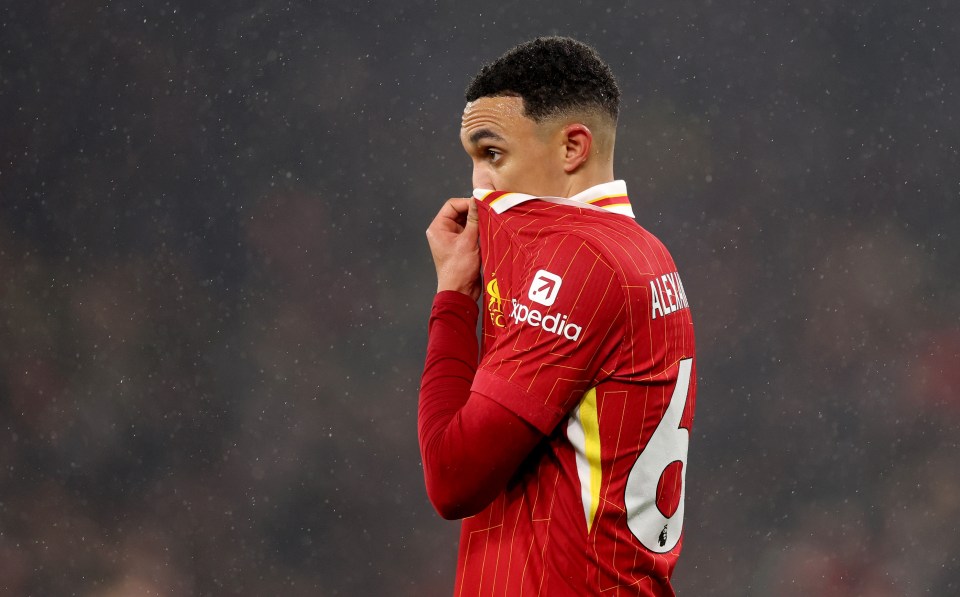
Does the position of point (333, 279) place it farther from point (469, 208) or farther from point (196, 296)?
point (469, 208)

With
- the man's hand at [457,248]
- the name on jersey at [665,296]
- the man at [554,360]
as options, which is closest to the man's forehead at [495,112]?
the man at [554,360]

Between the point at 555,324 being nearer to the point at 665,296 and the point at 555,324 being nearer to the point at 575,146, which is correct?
the point at 665,296

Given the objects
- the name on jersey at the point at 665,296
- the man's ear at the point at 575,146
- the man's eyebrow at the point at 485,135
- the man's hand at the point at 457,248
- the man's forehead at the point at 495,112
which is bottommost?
the name on jersey at the point at 665,296

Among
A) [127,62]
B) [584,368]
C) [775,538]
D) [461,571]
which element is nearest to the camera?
[584,368]

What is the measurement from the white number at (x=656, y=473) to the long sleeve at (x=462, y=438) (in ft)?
0.54

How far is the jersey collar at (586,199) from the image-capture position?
1.39m

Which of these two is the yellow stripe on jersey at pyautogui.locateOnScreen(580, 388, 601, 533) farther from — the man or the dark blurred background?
the dark blurred background

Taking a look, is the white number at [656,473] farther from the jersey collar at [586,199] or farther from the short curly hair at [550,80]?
the short curly hair at [550,80]

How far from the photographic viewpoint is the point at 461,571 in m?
1.39

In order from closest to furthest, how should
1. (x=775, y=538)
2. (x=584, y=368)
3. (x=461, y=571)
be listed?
(x=584, y=368), (x=461, y=571), (x=775, y=538)

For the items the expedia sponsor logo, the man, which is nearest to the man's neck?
the man

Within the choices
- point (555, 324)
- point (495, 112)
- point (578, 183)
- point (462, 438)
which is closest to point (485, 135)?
point (495, 112)

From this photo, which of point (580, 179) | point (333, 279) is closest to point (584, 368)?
point (580, 179)

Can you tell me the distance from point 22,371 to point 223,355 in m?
0.76
